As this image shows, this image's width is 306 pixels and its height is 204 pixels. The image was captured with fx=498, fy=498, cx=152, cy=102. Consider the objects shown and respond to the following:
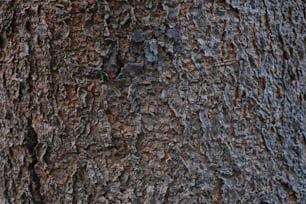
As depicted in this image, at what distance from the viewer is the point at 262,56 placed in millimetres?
941

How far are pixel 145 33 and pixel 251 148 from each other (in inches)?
11.7

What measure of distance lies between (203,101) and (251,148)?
0.44 ft

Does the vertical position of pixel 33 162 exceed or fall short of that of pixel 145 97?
it falls short

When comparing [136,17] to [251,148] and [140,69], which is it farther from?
[251,148]

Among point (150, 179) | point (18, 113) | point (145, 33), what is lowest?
point (150, 179)

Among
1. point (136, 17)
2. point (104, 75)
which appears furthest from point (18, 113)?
point (136, 17)

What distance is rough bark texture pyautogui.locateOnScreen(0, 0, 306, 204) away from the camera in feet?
2.94

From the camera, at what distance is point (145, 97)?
35.9 inches

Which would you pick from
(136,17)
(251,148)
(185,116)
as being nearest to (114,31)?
(136,17)

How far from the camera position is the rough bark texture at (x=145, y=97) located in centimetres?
90

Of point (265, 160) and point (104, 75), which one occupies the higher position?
point (104, 75)

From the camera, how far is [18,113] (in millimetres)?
950

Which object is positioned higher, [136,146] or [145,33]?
[145,33]

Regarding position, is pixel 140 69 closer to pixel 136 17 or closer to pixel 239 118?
pixel 136 17
